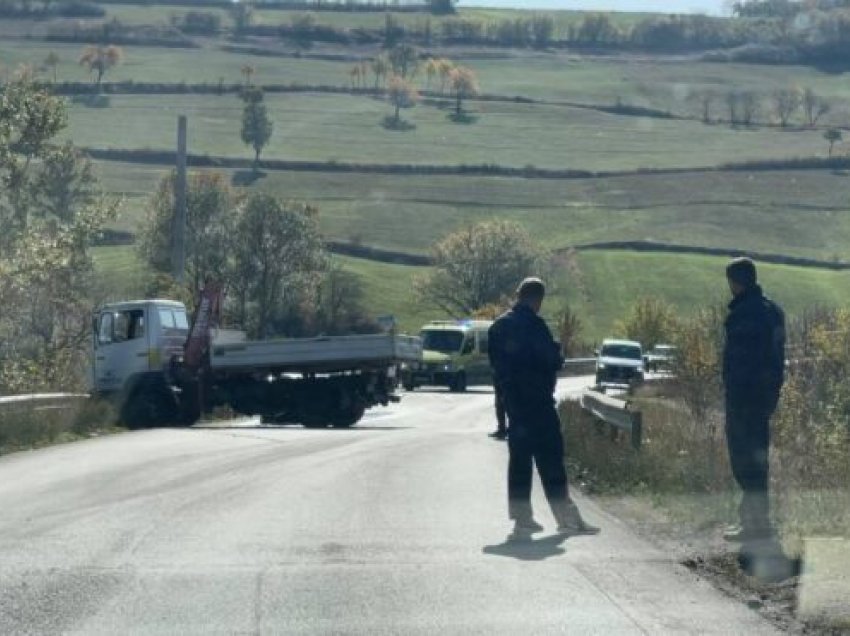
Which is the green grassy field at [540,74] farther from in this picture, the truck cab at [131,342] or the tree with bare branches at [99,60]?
the truck cab at [131,342]

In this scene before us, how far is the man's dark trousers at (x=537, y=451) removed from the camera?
45.0 ft

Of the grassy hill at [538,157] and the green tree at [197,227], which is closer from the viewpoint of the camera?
the green tree at [197,227]

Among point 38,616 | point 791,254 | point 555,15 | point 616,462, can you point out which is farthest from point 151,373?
point 555,15

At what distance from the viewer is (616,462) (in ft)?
59.9

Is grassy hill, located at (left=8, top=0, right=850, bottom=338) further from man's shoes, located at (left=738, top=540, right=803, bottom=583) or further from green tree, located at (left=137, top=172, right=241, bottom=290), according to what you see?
man's shoes, located at (left=738, top=540, right=803, bottom=583)

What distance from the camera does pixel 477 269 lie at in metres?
89.3

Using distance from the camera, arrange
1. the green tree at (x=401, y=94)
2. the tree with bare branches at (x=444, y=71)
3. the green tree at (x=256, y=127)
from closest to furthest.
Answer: the green tree at (x=256, y=127)
the green tree at (x=401, y=94)
the tree with bare branches at (x=444, y=71)

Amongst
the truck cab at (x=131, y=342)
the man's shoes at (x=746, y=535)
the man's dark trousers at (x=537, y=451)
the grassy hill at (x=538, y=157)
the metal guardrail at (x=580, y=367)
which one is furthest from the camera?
the grassy hill at (x=538, y=157)

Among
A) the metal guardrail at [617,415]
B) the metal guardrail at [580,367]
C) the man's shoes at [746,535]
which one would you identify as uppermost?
the man's shoes at [746,535]

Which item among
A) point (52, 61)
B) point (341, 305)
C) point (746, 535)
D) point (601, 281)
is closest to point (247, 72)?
point (52, 61)

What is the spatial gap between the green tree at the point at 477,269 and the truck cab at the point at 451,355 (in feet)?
108

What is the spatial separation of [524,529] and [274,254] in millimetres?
64893

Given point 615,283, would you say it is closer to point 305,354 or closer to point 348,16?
point 305,354

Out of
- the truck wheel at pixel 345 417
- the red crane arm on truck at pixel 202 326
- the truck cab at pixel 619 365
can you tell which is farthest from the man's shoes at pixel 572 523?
the truck cab at pixel 619 365
